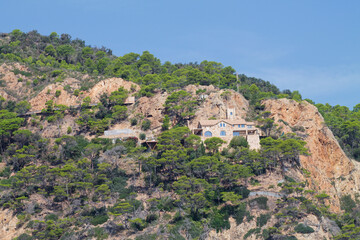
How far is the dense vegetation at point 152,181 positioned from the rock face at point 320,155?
2350 millimetres

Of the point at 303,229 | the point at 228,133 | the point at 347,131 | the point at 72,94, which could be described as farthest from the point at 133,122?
the point at 347,131

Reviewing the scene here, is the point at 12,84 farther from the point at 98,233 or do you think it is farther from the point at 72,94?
the point at 98,233

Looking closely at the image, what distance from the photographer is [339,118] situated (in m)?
104

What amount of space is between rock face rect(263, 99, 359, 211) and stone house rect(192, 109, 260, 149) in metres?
6.87

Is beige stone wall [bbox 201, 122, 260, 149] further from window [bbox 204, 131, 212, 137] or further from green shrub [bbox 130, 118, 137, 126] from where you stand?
green shrub [bbox 130, 118, 137, 126]

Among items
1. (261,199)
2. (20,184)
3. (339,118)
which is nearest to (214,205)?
(261,199)

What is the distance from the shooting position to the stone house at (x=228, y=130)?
268 ft

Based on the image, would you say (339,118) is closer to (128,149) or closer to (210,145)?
(210,145)

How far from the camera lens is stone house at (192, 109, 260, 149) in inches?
3216

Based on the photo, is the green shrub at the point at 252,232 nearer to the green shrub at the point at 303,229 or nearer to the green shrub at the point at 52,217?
the green shrub at the point at 303,229

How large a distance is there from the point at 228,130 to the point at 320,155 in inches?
666

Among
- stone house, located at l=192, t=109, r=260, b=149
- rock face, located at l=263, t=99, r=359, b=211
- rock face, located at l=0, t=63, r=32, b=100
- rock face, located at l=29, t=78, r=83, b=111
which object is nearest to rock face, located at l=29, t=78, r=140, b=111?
rock face, located at l=29, t=78, r=83, b=111

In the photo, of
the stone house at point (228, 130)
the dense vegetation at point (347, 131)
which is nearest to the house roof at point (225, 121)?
the stone house at point (228, 130)

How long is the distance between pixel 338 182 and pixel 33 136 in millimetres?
54062
